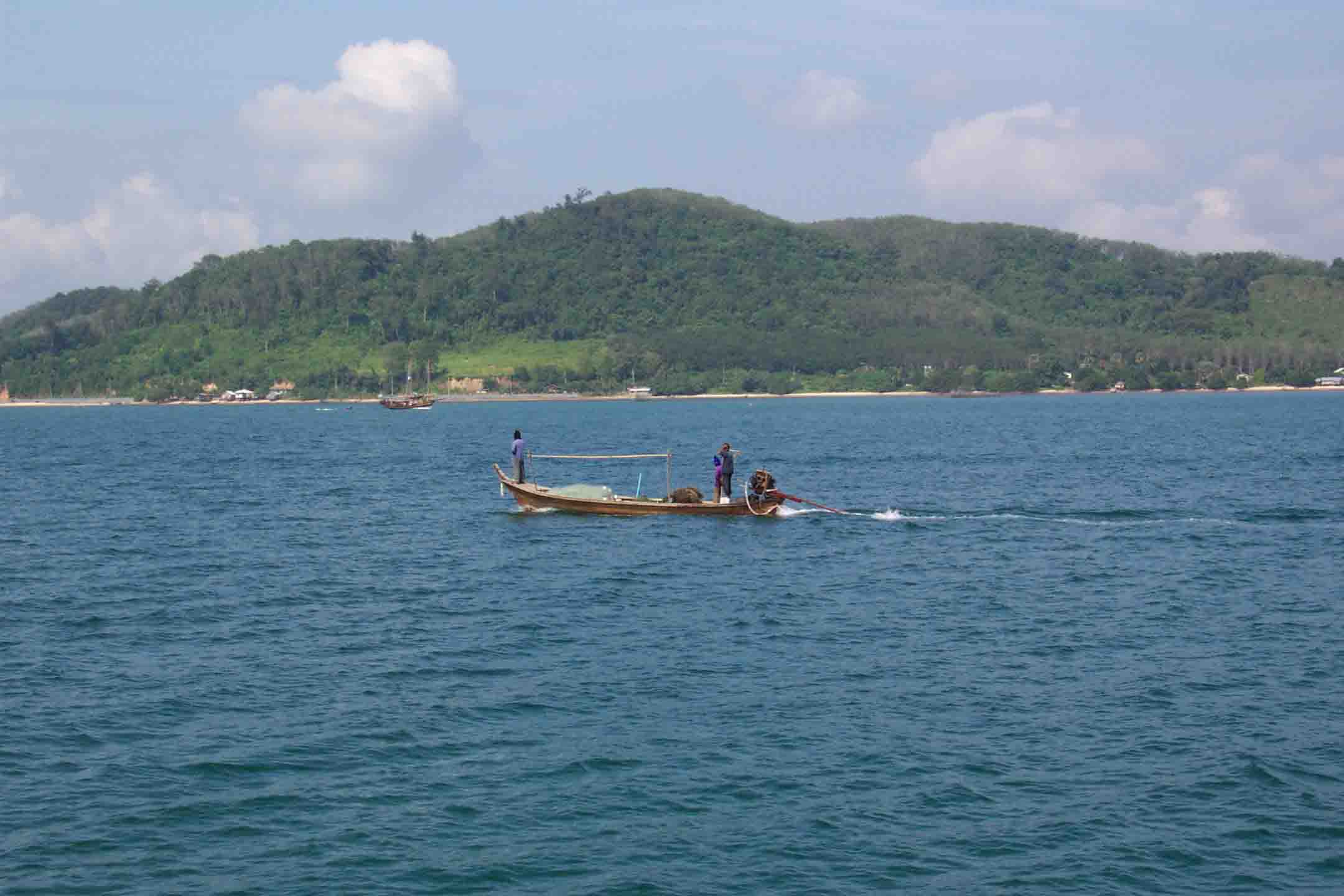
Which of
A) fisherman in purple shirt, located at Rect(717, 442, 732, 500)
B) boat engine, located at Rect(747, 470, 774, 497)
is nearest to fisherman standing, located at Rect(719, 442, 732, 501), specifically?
fisherman in purple shirt, located at Rect(717, 442, 732, 500)

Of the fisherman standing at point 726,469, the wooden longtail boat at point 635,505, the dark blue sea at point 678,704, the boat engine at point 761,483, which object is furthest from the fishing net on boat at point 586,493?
the boat engine at point 761,483

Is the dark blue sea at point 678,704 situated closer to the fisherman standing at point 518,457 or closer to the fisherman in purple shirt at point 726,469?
the fisherman in purple shirt at point 726,469

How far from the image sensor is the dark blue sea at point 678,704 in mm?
19281

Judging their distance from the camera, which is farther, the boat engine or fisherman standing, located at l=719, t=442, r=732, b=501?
fisherman standing, located at l=719, t=442, r=732, b=501

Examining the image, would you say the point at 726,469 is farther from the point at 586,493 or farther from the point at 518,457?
the point at 518,457

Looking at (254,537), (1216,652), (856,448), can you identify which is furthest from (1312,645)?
→ (856,448)

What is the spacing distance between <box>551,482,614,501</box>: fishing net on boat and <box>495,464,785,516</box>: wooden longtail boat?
0.27ft

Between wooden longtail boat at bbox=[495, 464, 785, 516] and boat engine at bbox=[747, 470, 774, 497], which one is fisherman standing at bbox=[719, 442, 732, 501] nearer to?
wooden longtail boat at bbox=[495, 464, 785, 516]

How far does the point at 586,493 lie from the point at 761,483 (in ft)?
24.6

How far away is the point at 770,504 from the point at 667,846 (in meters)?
36.1

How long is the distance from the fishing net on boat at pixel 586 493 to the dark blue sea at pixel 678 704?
1.53 m

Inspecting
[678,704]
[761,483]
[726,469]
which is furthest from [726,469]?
[678,704]

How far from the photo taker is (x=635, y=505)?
184 ft

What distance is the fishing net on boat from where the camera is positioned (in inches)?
2243
